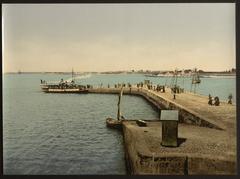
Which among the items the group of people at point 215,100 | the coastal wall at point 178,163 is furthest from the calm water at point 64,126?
the coastal wall at point 178,163

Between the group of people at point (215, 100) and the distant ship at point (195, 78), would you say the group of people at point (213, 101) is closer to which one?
the group of people at point (215, 100)

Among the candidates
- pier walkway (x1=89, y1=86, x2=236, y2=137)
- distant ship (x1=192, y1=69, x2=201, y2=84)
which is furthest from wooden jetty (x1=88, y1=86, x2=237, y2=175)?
distant ship (x1=192, y1=69, x2=201, y2=84)

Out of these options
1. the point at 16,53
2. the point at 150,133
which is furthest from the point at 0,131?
the point at 150,133

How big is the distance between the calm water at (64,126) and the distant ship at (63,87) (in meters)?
0.04

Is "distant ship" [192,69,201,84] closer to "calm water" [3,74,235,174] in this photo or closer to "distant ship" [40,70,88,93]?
"calm water" [3,74,235,174]

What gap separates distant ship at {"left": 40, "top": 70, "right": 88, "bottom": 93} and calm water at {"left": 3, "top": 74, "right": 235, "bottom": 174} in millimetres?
40

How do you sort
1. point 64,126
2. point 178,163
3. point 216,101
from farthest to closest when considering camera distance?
point 64,126
point 216,101
point 178,163

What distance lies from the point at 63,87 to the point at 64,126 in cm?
31

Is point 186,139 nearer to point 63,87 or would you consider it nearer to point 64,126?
point 64,126

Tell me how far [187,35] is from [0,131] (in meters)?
1.59

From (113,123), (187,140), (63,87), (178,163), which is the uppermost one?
(63,87)

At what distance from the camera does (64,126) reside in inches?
124

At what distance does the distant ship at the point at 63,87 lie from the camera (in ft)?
10.5

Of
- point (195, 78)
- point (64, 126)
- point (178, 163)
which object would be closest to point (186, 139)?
point (178, 163)
